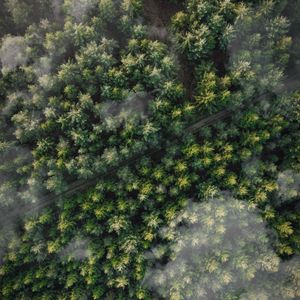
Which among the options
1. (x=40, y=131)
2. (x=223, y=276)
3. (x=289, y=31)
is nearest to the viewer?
(x=223, y=276)

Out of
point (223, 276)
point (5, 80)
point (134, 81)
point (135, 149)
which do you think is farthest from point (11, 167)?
point (223, 276)

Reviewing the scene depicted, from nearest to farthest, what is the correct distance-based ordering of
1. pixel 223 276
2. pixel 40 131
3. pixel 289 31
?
pixel 223 276, pixel 40 131, pixel 289 31

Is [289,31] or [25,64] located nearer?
[25,64]

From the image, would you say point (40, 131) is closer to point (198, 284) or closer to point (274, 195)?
point (198, 284)

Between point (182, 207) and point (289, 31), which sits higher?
point (289, 31)

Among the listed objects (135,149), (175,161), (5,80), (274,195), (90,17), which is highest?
(90,17)

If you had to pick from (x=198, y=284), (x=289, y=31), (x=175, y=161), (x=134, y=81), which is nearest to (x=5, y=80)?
(x=134, y=81)
